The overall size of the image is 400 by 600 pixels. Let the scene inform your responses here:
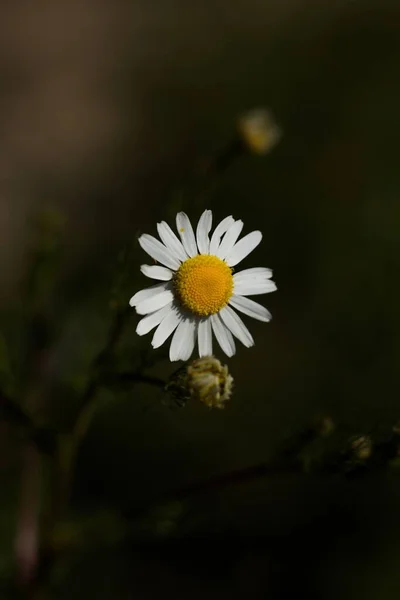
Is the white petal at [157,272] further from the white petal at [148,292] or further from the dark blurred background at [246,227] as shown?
the dark blurred background at [246,227]

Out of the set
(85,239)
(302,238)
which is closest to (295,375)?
(302,238)

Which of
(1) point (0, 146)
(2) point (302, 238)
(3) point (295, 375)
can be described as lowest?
(3) point (295, 375)

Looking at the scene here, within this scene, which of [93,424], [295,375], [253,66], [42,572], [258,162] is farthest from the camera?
[253,66]

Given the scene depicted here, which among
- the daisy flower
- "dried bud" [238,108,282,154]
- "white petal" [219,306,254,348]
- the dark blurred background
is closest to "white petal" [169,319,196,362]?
the daisy flower

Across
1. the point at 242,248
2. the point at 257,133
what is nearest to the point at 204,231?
the point at 242,248

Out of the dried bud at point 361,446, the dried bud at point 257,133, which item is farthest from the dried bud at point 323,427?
the dried bud at point 257,133

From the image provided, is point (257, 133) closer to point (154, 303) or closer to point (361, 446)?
point (154, 303)

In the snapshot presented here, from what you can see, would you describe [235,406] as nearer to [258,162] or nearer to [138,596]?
[138,596]
